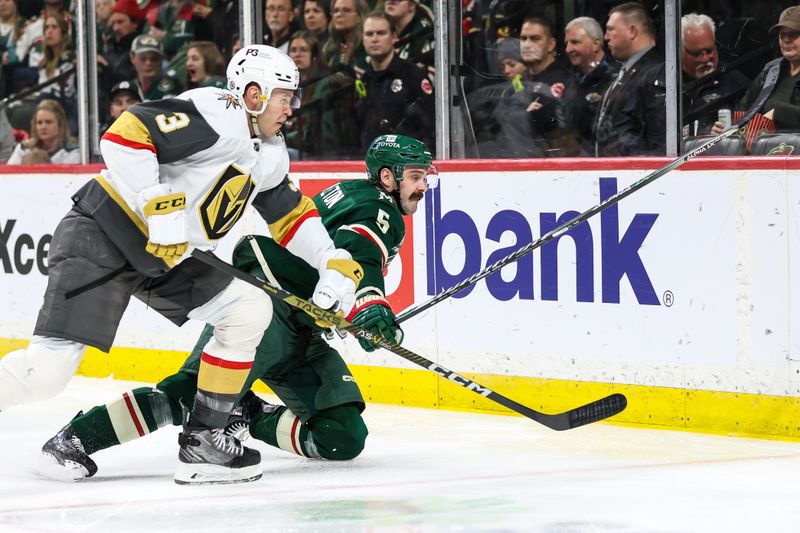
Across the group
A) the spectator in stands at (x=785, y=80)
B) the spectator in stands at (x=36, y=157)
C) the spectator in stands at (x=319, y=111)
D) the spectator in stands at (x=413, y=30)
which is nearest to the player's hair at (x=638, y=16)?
the spectator in stands at (x=785, y=80)

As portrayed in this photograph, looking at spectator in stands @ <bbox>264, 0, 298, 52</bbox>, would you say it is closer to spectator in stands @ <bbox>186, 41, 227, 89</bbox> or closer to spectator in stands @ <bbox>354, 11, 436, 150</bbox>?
spectator in stands @ <bbox>186, 41, 227, 89</bbox>

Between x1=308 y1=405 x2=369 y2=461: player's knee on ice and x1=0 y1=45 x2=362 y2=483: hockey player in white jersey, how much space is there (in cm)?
22

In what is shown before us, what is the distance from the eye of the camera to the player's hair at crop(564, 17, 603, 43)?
15.5ft

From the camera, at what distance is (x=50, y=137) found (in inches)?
241

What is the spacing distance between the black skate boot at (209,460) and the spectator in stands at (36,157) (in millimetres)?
2700

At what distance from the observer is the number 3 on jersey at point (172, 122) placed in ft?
11.3

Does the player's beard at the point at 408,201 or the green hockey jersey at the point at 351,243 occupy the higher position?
the player's beard at the point at 408,201

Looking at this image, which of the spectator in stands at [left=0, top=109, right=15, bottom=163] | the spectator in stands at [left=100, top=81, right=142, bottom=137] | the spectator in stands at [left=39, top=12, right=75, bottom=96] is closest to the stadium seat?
the spectator in stands at [left=100, top=81, right=142, bottom=137]

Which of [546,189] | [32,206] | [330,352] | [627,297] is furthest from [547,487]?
[32,206]

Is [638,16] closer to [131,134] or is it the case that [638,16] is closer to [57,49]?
[131,134]

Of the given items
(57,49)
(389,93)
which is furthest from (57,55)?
(389,93)

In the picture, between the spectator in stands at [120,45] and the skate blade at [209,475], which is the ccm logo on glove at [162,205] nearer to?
the skate blade at [209,475]

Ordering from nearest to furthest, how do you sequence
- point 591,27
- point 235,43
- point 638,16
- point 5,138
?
point 638,16 < point 591,27 < point 235,43 < point 5,138

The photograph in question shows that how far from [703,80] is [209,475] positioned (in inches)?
80.2
